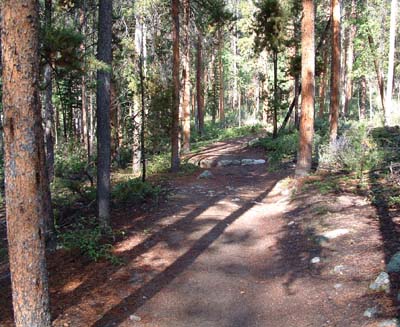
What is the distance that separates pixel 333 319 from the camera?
469 cm

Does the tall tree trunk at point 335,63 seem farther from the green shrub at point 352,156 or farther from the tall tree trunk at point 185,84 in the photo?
the tall tree trunk at point 185,84

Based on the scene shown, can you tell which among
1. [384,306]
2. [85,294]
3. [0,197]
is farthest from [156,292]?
[0,197]

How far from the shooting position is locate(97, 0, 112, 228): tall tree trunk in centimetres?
820

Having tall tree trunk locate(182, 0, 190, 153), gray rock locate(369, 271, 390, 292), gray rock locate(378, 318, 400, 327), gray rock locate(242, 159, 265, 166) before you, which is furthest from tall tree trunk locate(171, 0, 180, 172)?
gray rock locate(378, 318, 400, 327)

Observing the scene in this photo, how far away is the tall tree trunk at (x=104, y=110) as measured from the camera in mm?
8195

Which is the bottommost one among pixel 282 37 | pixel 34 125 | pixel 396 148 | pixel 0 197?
pixel 0 197

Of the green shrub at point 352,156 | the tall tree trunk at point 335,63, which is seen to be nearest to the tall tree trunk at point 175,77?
the green shrub at point 352,156

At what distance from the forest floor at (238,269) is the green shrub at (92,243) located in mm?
179

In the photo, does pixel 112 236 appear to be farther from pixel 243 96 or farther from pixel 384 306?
pixel 243 96

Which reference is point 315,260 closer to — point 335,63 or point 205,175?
point 205,175

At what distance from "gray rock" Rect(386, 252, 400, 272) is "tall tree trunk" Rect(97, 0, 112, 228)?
547 centimetres

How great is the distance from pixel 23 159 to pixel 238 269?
425cm

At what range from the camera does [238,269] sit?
6895 millimetres

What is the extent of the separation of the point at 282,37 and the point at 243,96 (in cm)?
3708
